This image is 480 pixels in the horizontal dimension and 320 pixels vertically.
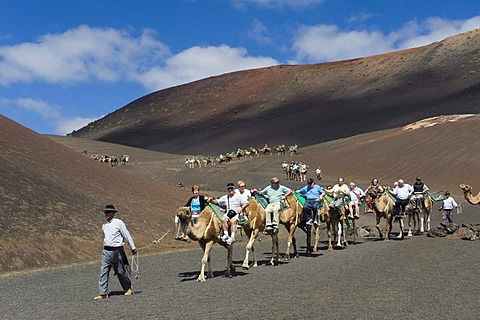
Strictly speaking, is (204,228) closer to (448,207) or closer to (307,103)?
(448,207)

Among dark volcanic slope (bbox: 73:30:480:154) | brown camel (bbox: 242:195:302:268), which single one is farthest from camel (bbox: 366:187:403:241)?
dark volcanic slope (bbox: 73:30:480:154)

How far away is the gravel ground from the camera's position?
11.0 meters

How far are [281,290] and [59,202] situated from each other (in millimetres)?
14190

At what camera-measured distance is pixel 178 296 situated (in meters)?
12.7

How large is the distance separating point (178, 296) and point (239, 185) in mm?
Answer: 4033

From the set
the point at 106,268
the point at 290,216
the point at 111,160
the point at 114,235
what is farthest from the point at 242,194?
the point at 111,160

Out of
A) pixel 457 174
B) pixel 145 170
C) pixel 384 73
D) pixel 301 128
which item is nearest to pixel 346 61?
pixel 384 73

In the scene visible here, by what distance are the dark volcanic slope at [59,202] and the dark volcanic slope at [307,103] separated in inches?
2160

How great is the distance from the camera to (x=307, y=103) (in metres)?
116

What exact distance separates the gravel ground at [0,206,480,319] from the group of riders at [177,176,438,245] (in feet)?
4.03

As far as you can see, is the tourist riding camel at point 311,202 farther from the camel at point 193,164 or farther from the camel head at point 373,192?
the camel at point 193,164

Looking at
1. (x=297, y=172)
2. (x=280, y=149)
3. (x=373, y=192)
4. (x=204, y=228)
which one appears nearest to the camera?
(x=204, y=228)

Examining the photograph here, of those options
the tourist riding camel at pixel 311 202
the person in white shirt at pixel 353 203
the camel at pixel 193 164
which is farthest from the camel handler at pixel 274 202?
the camel at pixel 193 164

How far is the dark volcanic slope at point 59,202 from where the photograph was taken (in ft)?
67.8
